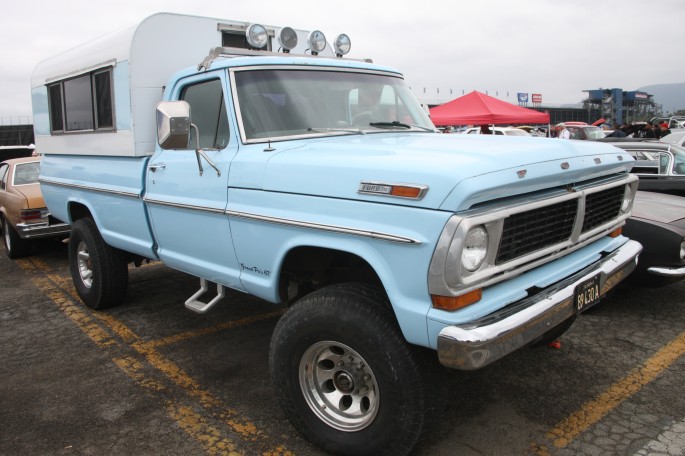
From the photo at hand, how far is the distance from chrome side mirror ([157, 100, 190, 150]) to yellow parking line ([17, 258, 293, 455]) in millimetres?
1699

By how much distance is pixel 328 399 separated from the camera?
305cm

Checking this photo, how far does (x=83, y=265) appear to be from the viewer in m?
5.70

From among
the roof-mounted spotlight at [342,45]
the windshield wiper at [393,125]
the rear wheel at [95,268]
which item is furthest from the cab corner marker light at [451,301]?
the rear wheel at [95,268]

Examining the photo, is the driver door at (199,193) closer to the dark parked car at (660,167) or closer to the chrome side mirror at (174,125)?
the chrome side mirror at (174,125)

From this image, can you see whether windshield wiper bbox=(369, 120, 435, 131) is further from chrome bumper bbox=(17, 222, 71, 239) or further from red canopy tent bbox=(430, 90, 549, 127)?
red canopy tent bbox=(430, 90, 549, 127)

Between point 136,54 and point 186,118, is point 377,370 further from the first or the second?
point 136,54

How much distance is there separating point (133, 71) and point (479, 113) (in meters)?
11.7

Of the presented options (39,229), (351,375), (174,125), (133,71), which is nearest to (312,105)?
(174,125)

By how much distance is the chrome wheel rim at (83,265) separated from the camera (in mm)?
5593

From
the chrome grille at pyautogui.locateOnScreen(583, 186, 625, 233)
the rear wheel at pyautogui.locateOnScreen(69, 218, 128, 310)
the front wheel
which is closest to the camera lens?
the front wheel

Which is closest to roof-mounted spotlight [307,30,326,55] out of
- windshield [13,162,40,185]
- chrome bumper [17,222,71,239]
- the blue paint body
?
the blue paint body

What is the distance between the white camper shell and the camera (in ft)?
14.4

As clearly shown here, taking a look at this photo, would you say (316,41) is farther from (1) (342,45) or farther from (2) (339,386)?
(2) (339,386)

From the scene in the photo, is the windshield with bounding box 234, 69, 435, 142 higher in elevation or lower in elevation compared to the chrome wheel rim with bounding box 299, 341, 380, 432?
higher
